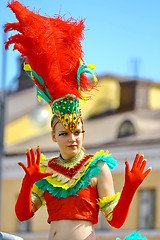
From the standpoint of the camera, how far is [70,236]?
6289 mm

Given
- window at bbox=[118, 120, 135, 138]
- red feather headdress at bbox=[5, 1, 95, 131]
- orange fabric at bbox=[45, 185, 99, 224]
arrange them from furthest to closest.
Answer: window at bbox=[118, 120, 135, 138] < red feather headdress at bbox=[5, 1, 95, 131] < orange fabric at bbox=[45, 185, 99, 224]

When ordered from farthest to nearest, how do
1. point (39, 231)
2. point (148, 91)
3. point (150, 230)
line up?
point (148, 91) → point (39, 231) → point (150, 230)

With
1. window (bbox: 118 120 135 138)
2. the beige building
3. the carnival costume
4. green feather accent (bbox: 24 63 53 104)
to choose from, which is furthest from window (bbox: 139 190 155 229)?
green feather accent (bbox: 24 63 53 104)

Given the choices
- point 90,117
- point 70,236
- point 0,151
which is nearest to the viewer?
point 70,236

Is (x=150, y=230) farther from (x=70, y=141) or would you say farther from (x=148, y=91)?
(x=70, y=141)

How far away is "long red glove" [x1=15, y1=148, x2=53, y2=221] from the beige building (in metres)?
15.5

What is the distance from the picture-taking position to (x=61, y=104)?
21.4 feet

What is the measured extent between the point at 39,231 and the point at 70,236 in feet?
65.7

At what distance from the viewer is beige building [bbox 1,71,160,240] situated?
24328mm

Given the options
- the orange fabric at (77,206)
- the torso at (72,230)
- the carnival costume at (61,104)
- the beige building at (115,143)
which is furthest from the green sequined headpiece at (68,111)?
the beige building at (115,143)

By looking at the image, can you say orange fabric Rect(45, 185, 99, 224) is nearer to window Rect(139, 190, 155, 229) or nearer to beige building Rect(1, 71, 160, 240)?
beige building Rect(1, 71, 160, 240)

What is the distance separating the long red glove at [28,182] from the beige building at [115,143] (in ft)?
51.0

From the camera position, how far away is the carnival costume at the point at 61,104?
6379 mm

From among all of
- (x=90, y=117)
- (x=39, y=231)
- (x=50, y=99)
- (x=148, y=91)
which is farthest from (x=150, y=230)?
(x=50, y=99)
